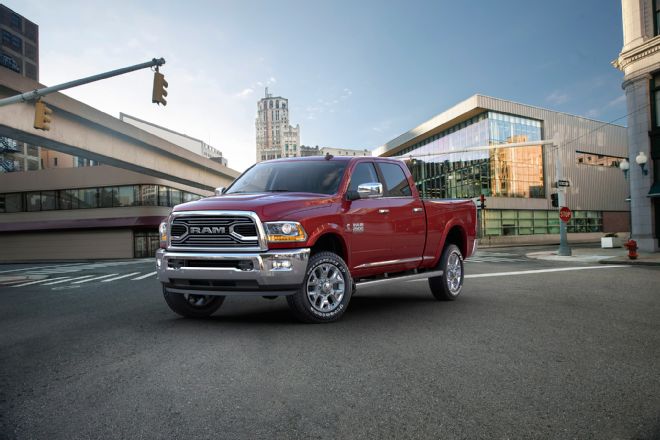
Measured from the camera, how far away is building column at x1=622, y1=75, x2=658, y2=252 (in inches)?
921

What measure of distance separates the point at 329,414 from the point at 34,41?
362 feet

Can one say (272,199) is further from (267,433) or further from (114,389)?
(267,433)

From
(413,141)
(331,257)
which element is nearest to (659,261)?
(331,257)

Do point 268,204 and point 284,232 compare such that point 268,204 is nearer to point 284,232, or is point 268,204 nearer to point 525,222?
point 284,232

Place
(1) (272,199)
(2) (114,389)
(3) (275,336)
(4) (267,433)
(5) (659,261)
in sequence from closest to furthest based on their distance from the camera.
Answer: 1. (4) (267,433)
2. (2) (114,389)
3. (3) (275,336)
4. (1) (272,199)
5. (5) (659,261)

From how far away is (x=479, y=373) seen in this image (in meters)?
3.79

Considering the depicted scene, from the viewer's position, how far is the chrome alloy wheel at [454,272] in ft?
26.1

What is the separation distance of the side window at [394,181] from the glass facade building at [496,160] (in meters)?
39.4

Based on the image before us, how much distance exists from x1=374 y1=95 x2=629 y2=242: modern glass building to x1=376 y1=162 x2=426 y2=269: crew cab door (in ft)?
121

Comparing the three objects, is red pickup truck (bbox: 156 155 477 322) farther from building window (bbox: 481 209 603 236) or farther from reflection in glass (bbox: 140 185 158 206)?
building window (bbox: 481 209 603 236)

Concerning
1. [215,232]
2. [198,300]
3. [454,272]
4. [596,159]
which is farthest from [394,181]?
[596,159]

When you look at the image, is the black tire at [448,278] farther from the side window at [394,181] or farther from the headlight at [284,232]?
the headlight at [284,232]

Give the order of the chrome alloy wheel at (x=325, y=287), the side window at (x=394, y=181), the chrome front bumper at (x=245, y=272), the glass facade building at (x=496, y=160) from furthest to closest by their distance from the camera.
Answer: the glass facade building at (x=496, y=160) → the side window at (x=394, y=181) → the chrome alloy wheel at (x=325, y=287) → the chrome front bumper at (x=245, y=272)

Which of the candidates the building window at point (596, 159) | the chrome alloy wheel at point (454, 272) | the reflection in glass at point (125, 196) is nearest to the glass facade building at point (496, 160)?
the building window at point (596, 159)
